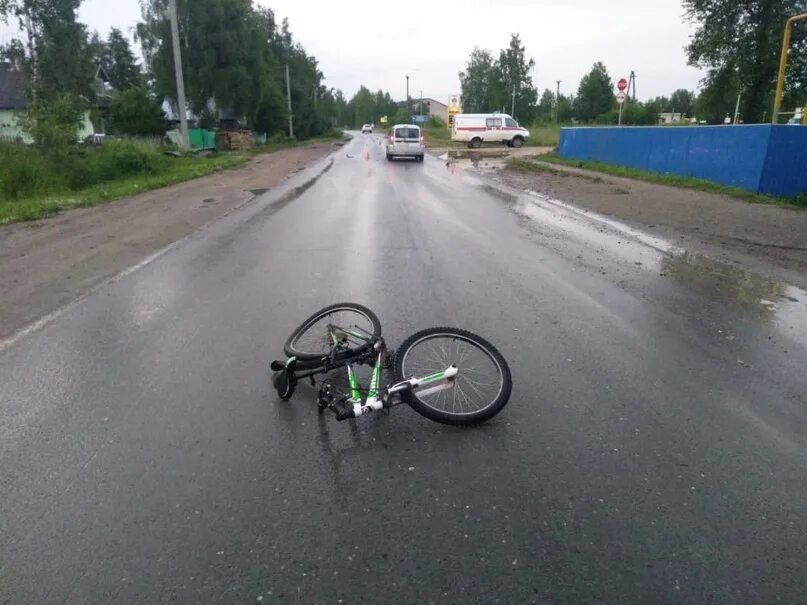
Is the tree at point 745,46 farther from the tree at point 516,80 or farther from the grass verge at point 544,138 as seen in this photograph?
the tree at point 516,80

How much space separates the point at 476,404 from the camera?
3.89 meters

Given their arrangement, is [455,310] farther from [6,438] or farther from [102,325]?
[6,438]

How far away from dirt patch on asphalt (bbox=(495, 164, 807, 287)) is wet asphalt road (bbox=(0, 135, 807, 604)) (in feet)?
8.55

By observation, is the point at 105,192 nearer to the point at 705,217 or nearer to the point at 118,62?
the point at 705,217

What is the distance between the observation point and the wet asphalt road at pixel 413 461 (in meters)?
2.52

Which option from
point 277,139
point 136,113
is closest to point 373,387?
point 136,113

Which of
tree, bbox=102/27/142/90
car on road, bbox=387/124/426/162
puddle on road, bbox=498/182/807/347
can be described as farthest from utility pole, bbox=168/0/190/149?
tree, bbox=102/27/142/90

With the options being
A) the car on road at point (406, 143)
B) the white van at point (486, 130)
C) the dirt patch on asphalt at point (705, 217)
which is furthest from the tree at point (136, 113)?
the dirt patch on asphalt at point (705, 217)

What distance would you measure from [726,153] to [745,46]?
1664 centimetres

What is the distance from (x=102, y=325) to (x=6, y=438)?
7.30 feet

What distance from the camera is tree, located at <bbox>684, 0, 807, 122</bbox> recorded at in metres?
27.0

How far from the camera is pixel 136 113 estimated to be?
45.3 metres

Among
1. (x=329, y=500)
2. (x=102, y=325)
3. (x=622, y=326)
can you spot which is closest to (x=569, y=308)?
(x=622, y=326)

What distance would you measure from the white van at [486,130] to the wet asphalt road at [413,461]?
3729cm
